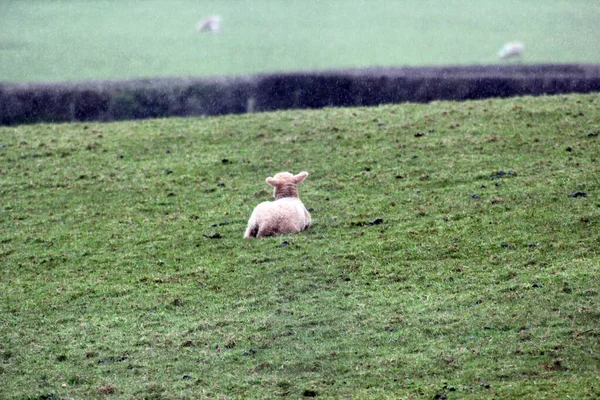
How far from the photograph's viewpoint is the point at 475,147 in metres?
16.0

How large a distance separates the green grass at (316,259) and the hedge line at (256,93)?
5.15ft

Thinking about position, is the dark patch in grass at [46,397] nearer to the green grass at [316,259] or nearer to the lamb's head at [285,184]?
the green grass at [316,259]

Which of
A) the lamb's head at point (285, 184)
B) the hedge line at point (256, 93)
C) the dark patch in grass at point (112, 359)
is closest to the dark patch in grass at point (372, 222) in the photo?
the lamb's head at point (285, 184)

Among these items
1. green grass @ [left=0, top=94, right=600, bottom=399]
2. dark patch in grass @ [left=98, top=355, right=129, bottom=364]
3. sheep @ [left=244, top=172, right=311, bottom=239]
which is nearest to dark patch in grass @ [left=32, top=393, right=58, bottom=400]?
green grass @ [left=0, top=94, right=600, bottom=399]

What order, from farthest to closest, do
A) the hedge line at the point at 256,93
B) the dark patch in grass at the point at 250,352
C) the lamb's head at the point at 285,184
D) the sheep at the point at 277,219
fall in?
the hedge line at the point at 256,93
the lamb's head at the point at 285,184
the sheep at the point at 277,219
the dark patch in grass at the point at 250,352

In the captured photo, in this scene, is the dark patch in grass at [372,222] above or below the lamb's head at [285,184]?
below

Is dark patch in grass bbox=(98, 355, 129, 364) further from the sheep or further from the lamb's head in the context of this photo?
the lamb's head

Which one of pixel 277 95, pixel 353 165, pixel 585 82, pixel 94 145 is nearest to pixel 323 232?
pixel 353 165

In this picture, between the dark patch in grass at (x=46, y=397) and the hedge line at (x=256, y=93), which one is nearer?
the dark patch in grass at (x=46, y=397)

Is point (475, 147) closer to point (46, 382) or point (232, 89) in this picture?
point (232, 89)

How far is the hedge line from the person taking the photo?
20.5 metres

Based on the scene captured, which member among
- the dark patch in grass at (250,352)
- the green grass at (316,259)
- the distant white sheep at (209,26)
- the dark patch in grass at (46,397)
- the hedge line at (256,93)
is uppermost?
the distant white sheep at (209,26)

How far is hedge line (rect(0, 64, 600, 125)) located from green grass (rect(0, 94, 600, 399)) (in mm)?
1569

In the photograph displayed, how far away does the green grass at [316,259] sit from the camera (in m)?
8.95
